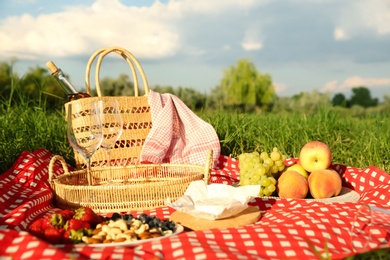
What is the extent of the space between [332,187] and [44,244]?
1.79 meters

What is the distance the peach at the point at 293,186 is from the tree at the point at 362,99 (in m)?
10.6

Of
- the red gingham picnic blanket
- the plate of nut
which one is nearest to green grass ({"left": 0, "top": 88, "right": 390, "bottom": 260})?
the red gingham picnic blanket

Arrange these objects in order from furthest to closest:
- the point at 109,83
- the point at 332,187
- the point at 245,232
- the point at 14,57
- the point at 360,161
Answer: the point at 109,83
the point at 14,57
the point at 360,161
the point at 332,187
the point at 245,232

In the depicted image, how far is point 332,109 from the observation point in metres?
5.16

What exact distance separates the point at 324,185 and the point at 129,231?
1411 mm

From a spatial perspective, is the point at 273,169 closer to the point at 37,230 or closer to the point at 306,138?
the point at 306,138

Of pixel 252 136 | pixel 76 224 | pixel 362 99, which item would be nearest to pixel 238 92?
pixel 362 99

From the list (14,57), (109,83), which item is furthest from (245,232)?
(109,83)

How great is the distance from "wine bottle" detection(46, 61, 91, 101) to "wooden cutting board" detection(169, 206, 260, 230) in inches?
60.7

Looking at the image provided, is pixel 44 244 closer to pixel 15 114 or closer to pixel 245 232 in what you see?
pixel 245 232

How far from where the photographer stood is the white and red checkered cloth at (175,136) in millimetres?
3572

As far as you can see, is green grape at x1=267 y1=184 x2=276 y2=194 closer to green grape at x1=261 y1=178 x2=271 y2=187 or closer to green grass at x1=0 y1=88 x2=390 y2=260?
green grape at x1=261 y1=178 x2=271 y2=187

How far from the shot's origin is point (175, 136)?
12.4 ft

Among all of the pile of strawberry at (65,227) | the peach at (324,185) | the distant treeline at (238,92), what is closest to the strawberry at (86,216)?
the pile of strawberry at (65,227)
